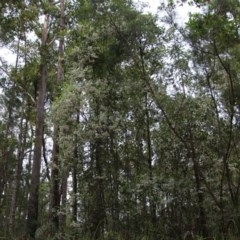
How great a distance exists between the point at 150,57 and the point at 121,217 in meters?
5.49

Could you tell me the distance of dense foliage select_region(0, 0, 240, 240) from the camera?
1138 centimetres

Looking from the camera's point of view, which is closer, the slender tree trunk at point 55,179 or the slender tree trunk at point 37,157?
the slender tree trunk at point 37,157

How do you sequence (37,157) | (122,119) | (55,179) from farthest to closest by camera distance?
(122,119), (37,157), (55,179)

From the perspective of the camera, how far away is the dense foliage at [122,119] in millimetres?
11375

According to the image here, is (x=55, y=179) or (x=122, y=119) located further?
(x=122, y=119)

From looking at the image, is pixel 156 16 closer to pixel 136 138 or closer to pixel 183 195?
pixel 136 138

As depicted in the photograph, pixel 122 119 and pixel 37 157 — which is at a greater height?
pixel 122 119

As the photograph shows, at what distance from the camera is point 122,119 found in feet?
45.9

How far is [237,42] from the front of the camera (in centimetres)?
853

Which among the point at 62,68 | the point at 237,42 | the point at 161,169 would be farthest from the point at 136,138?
the point at 237,42

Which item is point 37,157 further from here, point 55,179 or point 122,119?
point 122,119

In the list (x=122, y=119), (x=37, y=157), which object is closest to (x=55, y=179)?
(x=37, y=157)

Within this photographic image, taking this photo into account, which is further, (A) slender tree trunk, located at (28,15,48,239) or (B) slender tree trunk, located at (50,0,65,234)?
(B) slender tree trunk, located at (50,0,65,234)

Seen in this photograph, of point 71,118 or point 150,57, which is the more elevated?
point 150,57
